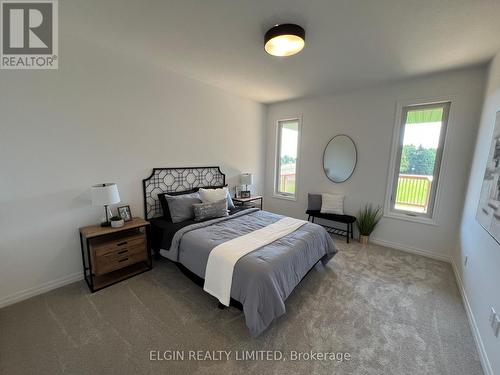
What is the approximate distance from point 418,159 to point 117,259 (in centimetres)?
437

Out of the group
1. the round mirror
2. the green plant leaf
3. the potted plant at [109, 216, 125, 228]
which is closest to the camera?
the potted plant at [109, 216, 125, 228]

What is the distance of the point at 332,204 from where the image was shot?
12.6 feet

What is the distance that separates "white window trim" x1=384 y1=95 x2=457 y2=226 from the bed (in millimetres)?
1532

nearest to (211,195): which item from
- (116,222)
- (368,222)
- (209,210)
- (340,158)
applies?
(209,210)

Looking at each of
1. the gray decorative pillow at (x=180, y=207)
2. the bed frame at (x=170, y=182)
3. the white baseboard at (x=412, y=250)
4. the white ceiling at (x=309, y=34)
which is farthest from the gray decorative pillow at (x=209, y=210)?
the white baseboard at (x=412, y=250)

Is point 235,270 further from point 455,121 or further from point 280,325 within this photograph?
point 455,121

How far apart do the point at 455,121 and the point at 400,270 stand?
217cm

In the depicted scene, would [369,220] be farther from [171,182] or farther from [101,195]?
[101,195]

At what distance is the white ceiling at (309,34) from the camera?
1659mm

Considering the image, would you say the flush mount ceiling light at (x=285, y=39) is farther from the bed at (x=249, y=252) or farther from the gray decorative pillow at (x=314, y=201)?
the gray decorative pillow at (x=314, y=201)

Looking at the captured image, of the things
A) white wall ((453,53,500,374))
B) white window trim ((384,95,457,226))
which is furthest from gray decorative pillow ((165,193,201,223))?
white window trim ((384,95,457,226))

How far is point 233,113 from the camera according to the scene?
4.05 meters

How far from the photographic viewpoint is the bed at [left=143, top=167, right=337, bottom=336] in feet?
5.56

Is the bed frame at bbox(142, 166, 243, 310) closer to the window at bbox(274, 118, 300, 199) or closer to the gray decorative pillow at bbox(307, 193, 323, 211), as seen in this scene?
the window at bbox(274, 118, 300, 199)
